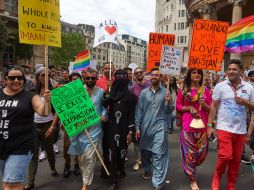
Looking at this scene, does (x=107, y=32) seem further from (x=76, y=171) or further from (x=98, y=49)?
(x=98, y=49)

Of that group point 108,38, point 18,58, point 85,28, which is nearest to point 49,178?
point 108,38

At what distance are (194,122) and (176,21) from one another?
8097cm

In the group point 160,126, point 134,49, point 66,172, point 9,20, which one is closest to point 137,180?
point 160,126

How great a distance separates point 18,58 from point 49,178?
4007cm

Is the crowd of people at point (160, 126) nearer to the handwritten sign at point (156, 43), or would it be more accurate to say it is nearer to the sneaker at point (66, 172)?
the sneaker at point (66, 172)

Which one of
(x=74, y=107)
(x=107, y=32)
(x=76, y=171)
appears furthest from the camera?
(x=107, y=32)

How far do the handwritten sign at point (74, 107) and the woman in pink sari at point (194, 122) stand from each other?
1.37 m

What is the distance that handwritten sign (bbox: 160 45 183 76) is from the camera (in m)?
6.22

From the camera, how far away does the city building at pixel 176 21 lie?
258 feet

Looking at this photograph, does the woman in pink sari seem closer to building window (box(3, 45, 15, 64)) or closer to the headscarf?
the headscarf

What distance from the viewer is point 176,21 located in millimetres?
82875

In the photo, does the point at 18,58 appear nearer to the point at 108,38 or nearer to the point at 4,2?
the point at 4,2

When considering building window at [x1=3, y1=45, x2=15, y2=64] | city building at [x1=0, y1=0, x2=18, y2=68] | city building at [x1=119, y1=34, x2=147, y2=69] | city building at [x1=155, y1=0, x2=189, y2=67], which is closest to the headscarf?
city building at [x1=0, y1=0, x2=18, y2=68]

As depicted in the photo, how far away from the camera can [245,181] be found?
5.66 m
